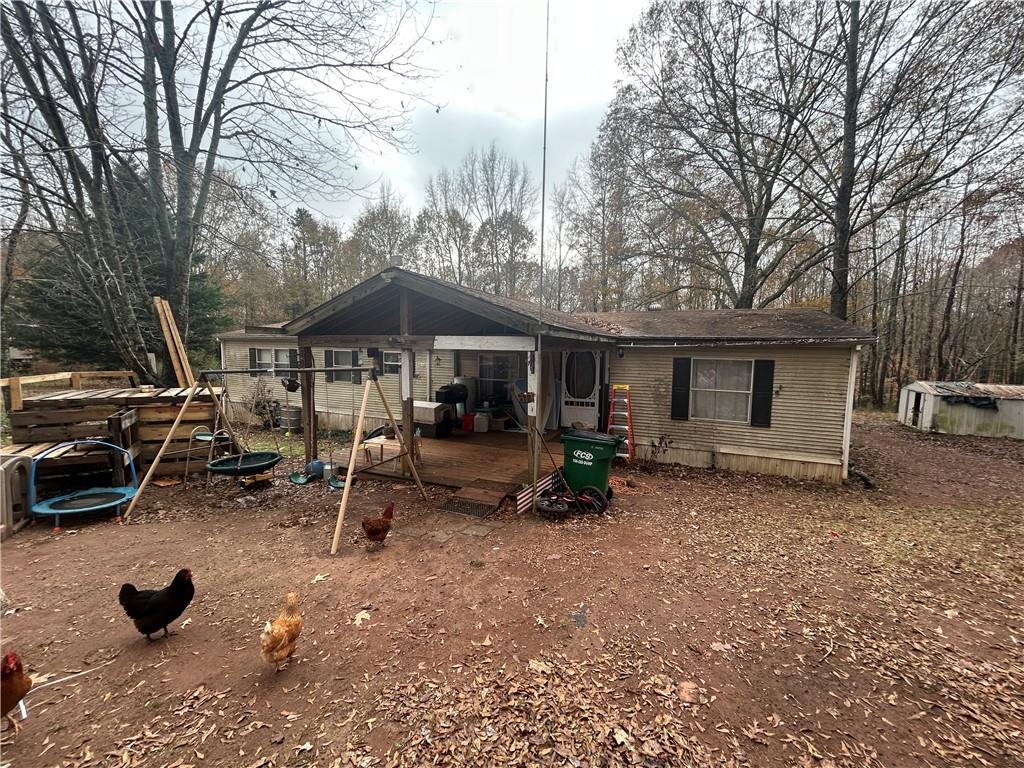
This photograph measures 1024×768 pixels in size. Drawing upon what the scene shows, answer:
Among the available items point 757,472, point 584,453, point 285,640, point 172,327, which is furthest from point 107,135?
point 757,472

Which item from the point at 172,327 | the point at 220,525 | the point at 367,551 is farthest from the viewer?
the point at 172,327

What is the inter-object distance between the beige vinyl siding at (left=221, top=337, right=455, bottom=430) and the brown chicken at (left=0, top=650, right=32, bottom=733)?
8365 mm

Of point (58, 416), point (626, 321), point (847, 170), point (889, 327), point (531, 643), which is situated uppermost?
point (847, 170)

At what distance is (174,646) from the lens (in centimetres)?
325

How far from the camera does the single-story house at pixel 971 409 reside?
11.9m

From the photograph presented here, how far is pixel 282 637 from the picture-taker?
9.53 feet

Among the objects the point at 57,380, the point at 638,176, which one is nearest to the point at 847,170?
the point at 638,176

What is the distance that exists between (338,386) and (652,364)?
32.3ft

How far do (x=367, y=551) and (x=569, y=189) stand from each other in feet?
64.3

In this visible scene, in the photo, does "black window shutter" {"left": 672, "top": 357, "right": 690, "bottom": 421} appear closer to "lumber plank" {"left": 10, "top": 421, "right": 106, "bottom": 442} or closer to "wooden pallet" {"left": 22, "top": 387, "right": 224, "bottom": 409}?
"wooden pallet" {"left": 22, "top": 387, "right": 224, "bottom": 409}

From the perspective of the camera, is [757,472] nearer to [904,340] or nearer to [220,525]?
[220,525]

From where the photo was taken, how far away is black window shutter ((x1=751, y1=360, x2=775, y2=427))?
27.2ft

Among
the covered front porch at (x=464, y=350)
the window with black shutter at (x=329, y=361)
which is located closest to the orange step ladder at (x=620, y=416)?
the covered front porch at (x=464, y=350)

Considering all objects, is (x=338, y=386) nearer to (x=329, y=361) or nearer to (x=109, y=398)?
(x=329, y=361)
